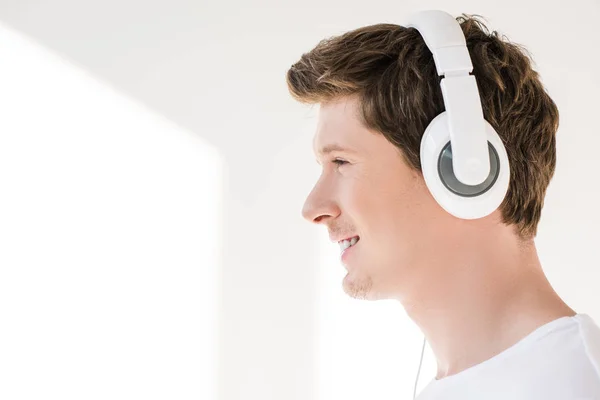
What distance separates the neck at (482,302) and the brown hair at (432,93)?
0.07 meters

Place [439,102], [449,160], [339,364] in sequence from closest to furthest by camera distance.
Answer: [449,160] < [439,102] < [339,364]

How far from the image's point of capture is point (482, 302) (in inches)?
42.6

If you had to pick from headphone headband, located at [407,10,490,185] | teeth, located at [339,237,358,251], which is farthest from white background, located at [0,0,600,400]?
headphone headband, located at [407,10,490,185]

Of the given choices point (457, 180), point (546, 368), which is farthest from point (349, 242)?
point (546, 368)

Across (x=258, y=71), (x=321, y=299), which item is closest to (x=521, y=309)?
(x=321, y=299)

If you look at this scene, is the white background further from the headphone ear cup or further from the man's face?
the headphone ear cup

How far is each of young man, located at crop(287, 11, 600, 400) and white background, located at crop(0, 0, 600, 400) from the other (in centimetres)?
89

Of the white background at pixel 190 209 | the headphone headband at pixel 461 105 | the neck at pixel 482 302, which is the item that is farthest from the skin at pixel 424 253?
the white background at pixel 190 209

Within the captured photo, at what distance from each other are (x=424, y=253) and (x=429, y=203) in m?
0.07

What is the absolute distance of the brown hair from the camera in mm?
1138

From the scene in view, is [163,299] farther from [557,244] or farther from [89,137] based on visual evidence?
[557,244]

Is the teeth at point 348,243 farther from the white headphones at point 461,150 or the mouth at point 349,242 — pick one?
the white headphones at point 461,150

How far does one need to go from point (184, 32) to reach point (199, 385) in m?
0.94

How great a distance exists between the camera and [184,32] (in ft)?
7.02
